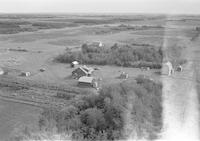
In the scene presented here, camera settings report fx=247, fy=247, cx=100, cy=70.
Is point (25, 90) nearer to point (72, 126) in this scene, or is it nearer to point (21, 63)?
point (72, 126)

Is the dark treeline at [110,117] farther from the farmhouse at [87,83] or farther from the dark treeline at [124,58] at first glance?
the dark treeline at [124,58]

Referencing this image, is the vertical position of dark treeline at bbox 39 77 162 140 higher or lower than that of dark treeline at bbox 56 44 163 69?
higher

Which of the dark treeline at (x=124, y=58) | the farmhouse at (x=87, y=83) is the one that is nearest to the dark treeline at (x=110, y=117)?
the farmhouse at (x=87, y=83)

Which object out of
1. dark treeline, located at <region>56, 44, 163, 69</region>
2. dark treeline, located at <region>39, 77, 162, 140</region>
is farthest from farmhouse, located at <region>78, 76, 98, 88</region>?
dark treeline, located at <region>56, 44, 163, 69</region>

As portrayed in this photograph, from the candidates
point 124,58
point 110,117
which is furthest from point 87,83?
point 124,58

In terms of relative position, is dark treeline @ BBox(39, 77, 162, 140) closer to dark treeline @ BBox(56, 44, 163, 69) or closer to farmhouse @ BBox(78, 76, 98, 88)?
farmhouse @ BBox(78, 76, 98, 88)

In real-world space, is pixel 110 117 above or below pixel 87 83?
above

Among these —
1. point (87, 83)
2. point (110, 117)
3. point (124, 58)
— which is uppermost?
point (110, 117)

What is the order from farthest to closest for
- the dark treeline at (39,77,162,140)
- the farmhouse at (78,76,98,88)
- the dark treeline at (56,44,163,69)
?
the dark treeline at (56,44,163,69), the farmhouse at (78,76,98,88), the dark treeline at (39,77,162,140)

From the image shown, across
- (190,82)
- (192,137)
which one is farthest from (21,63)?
(192,137)

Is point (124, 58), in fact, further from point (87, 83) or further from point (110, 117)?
point (110, 117)

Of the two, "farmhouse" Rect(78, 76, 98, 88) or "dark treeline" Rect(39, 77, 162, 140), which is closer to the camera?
"dark treeline" Rect(39, 77, 162, 140)
